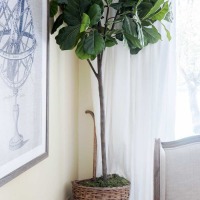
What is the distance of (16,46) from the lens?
118 centimetres

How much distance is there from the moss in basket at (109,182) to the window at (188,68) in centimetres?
51

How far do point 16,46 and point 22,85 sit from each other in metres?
0.16

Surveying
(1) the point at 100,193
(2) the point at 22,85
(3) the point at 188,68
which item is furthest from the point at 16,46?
(3) the point at 188,68

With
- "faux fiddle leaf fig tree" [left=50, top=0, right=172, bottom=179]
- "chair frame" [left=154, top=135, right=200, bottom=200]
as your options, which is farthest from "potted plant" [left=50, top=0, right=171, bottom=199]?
"chair frame" [left=154, top=135, right=200, bottom=200]

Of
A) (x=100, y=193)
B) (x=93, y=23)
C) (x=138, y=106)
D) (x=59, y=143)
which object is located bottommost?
(x=100, y=193)

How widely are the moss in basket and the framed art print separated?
444 millimetres

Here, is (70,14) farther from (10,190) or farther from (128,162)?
(128,162)

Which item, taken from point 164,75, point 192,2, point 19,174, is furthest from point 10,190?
point 192,2

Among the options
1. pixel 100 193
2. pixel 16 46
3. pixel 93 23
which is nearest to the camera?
pixel 16 46

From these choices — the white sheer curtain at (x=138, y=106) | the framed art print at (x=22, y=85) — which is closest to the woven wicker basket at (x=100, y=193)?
the white sheer curtain at (x=138, y=106)

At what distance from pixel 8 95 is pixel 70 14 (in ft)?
2.06

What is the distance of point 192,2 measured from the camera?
2016mm

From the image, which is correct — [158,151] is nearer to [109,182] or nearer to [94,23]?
[109,182]

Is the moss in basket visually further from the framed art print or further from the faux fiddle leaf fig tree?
the faux fiddle leaf fig tree
